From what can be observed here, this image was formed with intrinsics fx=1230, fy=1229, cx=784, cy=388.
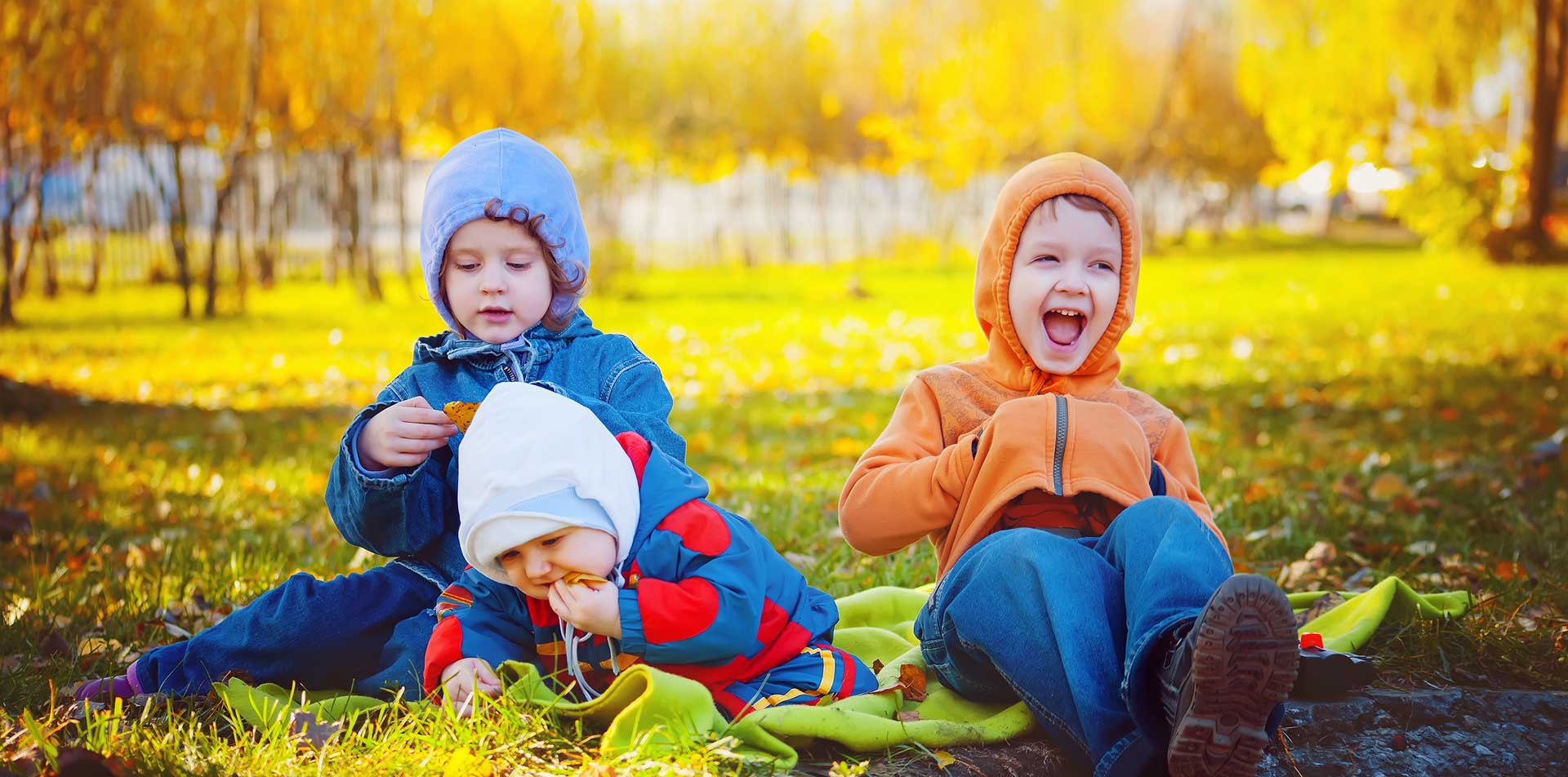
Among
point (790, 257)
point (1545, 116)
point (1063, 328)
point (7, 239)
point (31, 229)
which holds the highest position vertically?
point (1545, 116)

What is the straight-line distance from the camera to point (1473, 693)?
2631mm

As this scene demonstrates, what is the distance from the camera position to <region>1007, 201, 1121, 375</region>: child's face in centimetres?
265

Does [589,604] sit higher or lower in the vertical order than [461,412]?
lower

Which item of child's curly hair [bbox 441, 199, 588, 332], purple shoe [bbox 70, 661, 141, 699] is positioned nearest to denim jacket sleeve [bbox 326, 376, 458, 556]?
child's curly hair [bbox 441, 199, 588, 332]

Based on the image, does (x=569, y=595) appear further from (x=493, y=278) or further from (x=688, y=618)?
(x=493, y=278)

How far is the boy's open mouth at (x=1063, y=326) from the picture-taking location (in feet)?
8.84

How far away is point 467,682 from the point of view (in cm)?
235

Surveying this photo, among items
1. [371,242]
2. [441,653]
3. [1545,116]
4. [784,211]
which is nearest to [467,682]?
[441,653]

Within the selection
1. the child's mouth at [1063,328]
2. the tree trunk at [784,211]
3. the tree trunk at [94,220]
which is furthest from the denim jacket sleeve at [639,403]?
the tree trunk at [784,211]

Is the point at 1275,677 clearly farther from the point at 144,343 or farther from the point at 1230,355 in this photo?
the point at 144,343

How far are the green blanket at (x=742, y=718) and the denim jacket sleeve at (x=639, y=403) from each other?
547 mm

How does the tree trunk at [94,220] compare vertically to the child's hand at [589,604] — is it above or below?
above

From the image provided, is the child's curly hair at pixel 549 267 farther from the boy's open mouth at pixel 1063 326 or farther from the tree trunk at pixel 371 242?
the tree trunk at pixel 371 242

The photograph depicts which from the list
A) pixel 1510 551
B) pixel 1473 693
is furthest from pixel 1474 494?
pixel 1473 693
